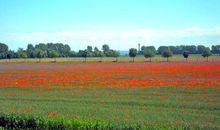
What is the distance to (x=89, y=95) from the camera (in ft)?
98.8

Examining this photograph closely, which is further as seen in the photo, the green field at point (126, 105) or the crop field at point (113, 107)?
the green field at point (126, 105)

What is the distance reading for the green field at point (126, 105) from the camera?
18859 mm

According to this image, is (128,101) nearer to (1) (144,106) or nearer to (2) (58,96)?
(1) (144,106)

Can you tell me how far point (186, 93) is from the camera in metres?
30.4

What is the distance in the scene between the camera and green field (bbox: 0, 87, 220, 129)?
61.9ft

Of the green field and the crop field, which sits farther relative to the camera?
the green field

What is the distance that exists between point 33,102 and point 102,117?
8.29 m

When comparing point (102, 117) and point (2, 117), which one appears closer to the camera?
point (2, 117)

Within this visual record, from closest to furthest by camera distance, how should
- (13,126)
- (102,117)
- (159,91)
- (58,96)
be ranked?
(13,126) → (102,117) → (58,96) → (159,91)

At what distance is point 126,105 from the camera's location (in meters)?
24.9

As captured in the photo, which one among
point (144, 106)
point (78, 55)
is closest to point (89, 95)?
point (144, 106)

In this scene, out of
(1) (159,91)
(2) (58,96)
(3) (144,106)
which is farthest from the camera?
(1) (159,91)

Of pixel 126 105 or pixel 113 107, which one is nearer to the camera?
pixel 113 107

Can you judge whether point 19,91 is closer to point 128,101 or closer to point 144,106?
point 128,101
